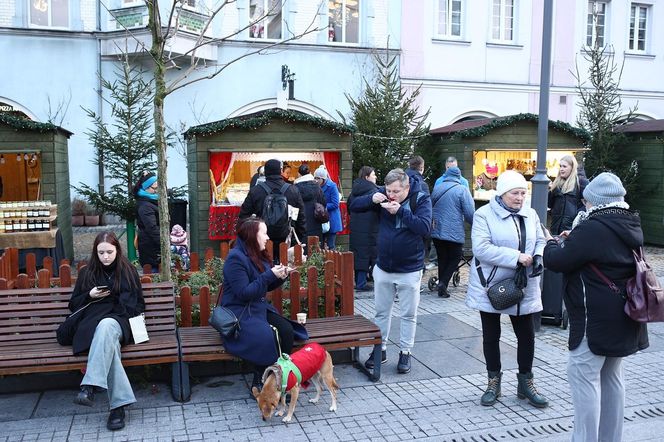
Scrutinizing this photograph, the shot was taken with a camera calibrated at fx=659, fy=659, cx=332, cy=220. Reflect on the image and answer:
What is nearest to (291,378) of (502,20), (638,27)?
(502,20)

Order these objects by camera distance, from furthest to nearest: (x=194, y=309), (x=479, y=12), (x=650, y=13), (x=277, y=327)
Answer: (x=650, y=13), (x=479, y=12), (x=194, y=309), (x=277, y=327)

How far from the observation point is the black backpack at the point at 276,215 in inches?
336

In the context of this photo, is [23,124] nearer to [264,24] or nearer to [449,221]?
[449,221]

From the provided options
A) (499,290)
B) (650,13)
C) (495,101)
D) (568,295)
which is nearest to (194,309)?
(499,290)

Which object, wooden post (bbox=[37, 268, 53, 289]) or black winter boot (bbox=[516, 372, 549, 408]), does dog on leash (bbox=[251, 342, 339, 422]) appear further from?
wooden post (bbox=[37, 268, 53, 289])

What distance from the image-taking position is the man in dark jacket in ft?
19.3

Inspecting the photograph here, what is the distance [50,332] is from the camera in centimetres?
539

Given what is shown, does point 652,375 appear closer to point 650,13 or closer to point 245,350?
Result: point 245,350

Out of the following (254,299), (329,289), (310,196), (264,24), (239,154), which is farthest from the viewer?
(264,24)

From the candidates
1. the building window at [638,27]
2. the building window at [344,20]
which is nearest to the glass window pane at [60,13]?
the building window at [344,20]

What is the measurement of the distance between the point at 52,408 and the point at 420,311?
15.7 ft

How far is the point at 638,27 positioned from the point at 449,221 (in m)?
17.0

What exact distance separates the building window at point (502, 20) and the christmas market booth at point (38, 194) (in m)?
13.9

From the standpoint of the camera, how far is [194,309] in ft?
20.2
